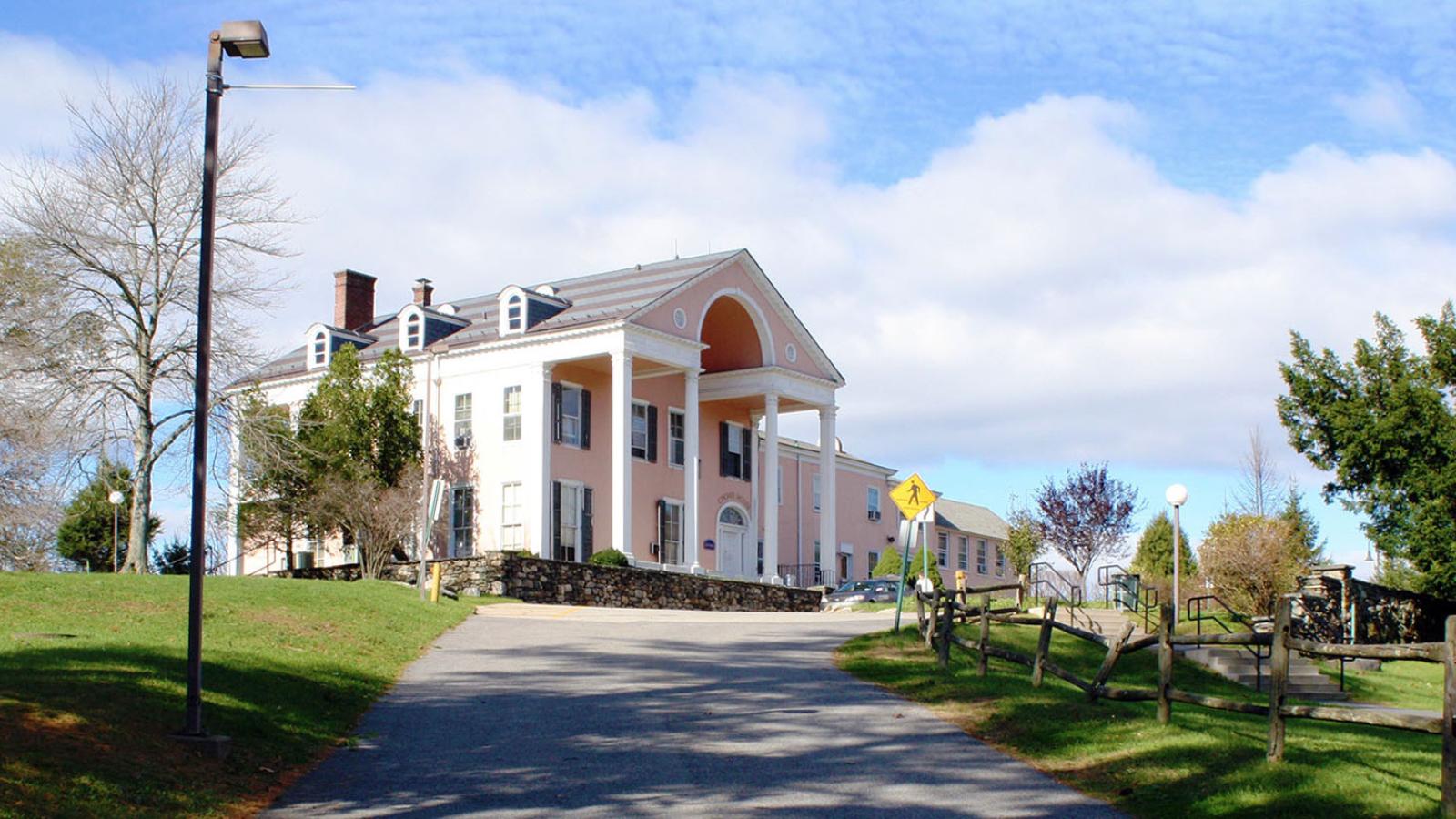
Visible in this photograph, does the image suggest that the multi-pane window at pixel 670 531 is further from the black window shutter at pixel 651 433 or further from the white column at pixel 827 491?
the white column at pixel 827 491

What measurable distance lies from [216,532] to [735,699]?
102 ft

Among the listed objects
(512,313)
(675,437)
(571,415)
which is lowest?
(675,437)

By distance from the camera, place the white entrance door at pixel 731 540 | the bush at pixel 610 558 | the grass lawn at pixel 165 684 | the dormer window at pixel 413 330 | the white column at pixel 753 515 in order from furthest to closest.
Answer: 1. the white column at pixel 753 515
2. the white entrance door at pixel 731 540
3. the dormer window at pixel 413 330
4. the bush at pixel 610 558
5. the grass lawn at pixel 165 684

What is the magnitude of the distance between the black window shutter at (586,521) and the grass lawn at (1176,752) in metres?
21.7

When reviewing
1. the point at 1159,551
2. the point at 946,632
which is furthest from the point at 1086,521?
the point at 946,632

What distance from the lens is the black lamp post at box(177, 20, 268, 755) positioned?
1120 cm

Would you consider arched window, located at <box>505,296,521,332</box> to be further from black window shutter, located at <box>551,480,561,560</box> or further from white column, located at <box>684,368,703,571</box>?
white column, located at <box>684,368,703,571</box>

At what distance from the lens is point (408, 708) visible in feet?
48.1

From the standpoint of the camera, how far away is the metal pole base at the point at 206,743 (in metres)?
11.0

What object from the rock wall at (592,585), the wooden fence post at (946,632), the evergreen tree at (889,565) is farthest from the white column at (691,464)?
the wooden fence post at (946,632)

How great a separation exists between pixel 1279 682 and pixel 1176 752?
1022 mm

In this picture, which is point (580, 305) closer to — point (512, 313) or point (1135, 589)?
point (512, 313)

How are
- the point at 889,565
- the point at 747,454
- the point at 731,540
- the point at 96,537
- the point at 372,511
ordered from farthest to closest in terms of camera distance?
the point at 96,537 → the point at 889,565 → the point at 747,454 → the point at 731,540 → the point at 372,511

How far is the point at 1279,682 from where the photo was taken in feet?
36.5
